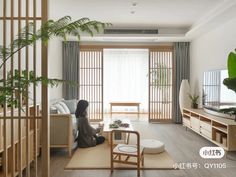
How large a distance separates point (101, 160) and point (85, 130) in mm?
855

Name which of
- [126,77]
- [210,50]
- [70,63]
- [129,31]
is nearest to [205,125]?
[210,50]

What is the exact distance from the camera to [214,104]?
5.40m

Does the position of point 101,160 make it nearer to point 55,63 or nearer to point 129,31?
point 55,63

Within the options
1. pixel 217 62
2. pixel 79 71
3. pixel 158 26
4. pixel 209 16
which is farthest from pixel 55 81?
pixel 79 71

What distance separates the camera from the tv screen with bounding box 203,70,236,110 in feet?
15.5

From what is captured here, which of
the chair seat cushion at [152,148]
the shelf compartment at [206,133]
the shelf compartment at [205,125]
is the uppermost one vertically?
the shelf compartment at [205,125]

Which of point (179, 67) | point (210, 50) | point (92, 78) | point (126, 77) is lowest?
point (92, 78)

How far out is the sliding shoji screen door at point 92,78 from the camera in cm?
785

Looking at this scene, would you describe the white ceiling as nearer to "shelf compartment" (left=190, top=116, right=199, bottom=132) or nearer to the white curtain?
"shelf compartment" (left=190, top=116, right=199, bottom=132)

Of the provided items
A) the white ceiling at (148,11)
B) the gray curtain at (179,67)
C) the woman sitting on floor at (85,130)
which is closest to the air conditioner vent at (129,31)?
the white ceiling at (148,11)

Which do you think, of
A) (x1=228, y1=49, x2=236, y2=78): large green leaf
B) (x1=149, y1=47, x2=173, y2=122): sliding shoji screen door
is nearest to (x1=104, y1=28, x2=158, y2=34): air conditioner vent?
(x1=149, y1=47, x2=173, y2=122): sliding shoji screen door

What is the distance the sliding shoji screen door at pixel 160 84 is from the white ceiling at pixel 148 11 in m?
1.39

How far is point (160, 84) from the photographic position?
791 cm

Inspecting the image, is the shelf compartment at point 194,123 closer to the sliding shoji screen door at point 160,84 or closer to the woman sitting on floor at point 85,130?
the sliding shoji screen door at point 160,84
